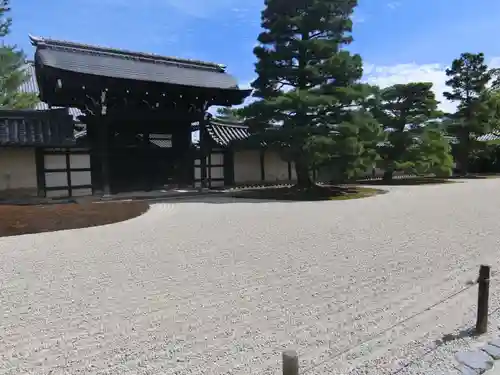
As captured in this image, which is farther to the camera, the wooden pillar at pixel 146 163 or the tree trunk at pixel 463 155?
the tree trunk at pixel 463 155

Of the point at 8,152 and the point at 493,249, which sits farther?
the point at 8,152

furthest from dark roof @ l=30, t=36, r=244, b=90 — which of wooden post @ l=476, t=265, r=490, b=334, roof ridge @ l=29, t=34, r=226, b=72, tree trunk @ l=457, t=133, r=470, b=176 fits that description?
tree trunk @ l=457, t=133, r=470, b=176

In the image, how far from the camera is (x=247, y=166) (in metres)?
17.9

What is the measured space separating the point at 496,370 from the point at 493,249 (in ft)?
11.3

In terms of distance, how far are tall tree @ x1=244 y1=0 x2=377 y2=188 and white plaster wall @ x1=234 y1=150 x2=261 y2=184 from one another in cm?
384

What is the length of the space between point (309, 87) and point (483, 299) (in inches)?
462

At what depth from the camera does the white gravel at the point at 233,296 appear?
252 centimetres

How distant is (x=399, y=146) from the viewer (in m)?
19.1

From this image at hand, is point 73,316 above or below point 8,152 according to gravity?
below

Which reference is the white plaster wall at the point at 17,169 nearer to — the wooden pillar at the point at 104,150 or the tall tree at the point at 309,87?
the wooden pillar at the point at 104,150

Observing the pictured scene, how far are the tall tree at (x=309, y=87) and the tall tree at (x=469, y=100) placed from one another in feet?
42.1

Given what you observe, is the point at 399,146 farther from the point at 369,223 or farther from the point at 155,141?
the point at 369,223

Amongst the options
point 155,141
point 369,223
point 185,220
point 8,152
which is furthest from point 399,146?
point 8,152

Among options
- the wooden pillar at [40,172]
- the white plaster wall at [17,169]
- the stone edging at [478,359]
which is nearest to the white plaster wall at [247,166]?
the wooden pillar at [40,172]
